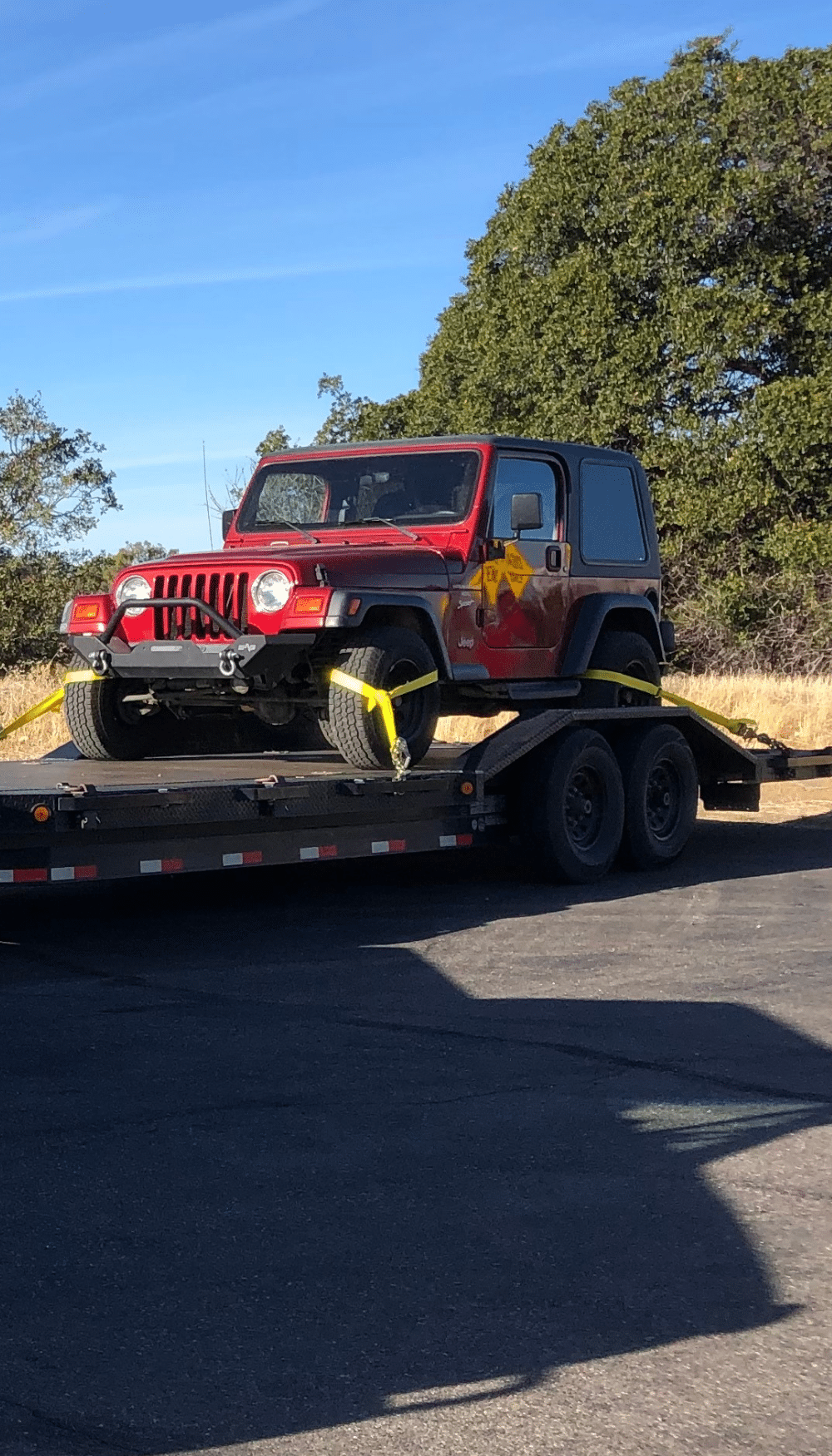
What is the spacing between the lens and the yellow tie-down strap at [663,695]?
11.5 metres

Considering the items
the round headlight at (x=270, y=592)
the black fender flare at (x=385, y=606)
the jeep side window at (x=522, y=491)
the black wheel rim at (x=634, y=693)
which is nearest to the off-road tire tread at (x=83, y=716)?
the round headlight at (x=270, y=592)

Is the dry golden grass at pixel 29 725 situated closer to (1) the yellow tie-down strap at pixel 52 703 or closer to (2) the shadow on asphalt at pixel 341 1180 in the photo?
(1) the yellow tie-down strap at pixel 52 703

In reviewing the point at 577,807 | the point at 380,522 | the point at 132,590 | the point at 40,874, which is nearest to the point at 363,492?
the point at 380,522

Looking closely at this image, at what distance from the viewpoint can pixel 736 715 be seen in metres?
18.7

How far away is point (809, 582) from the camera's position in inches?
1013

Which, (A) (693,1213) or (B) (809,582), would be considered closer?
(A) (693,1213)

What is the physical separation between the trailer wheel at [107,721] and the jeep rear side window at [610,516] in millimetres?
3149

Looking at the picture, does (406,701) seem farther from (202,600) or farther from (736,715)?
(736,715)

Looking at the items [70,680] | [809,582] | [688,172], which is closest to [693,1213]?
[70,680]

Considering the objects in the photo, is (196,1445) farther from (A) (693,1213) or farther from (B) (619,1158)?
(B) (619,1158)

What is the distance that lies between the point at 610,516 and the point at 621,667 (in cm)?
105

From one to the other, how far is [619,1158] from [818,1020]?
218 cm

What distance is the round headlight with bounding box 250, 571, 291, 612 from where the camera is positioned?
920cm

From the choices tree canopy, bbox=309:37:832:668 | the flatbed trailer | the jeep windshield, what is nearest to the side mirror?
the jeep windshield
